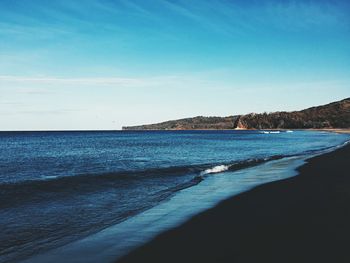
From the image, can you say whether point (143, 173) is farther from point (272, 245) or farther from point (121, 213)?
point (272, 245)

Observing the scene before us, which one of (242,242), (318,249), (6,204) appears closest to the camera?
(318,249)

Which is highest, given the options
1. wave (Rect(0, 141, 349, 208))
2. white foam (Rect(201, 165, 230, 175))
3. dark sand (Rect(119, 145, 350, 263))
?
dark sand (Rect(119, 145, 350, 263))

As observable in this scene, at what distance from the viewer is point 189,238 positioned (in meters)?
9.97

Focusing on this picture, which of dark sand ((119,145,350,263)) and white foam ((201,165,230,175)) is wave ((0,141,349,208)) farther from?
dark sand ((119,145,350,263))

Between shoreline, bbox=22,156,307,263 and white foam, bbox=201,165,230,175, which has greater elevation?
shoreline, bbox=22,156,307,263

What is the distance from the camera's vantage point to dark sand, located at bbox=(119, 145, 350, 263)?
820cm

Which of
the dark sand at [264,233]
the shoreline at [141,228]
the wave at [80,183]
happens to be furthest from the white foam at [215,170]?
the dark sand at [264,233]

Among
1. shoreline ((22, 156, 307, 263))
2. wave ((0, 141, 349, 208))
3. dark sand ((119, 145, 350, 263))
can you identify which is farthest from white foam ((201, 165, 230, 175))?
dark sand ((119, 145, 350, 263))

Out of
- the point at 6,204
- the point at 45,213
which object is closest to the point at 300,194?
the point at 45,213

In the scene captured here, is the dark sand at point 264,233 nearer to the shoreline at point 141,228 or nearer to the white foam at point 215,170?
the shoreline at point 141,228

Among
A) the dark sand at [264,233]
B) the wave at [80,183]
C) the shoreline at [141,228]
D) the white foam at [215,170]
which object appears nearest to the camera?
the dark sand at [264,233]

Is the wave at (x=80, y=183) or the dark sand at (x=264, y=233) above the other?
the dark sand at (x=264, y=233)

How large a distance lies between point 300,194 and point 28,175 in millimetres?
19804

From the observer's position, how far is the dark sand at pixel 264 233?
820 cm
